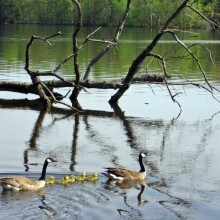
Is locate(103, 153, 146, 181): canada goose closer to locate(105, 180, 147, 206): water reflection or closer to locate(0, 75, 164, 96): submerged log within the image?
locate(105, 180, 147, 206): water reflection

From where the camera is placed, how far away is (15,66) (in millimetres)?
40875

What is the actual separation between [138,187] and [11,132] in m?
7.00

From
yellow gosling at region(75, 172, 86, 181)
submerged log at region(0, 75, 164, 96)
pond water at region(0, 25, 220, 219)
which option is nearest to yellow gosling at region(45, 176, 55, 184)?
pond water at region(0, 25, 220, 219)

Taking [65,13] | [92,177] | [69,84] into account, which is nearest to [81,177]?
[92,177]

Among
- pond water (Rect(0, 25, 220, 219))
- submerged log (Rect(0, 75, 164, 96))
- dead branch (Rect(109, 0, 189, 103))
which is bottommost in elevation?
pond water (Rect(0, 25, 220, 219))

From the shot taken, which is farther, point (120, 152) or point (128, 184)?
point (120, 152)

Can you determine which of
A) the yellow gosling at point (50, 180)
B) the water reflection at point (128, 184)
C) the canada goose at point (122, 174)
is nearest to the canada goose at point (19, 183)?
the yellow gosling at point (50, 180)

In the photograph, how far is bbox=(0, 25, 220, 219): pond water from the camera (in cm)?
1366

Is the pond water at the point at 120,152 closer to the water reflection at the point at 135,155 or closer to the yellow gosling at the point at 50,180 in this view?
the water reflection at the point at 135,155

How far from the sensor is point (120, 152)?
19000mm

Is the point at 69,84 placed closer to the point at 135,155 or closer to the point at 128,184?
the point at 135,155

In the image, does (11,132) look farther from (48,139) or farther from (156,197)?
(156,197)

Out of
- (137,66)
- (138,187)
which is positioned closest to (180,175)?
(138,187)

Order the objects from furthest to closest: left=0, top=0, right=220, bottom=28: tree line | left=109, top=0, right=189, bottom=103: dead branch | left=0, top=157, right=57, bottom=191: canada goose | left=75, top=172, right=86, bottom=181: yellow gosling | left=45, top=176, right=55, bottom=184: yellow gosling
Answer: left=0, top=0, right=220, bottom=28: tree line → left=109, top=0, right=189, bottom=103: dead branch → left=75, top=172, right=86, bottom=181: yellow gosling → left=45, top=176, right=55, bottom=184: yellow gosling → left=0, top=157, right=57, bottom=191: canada goose
